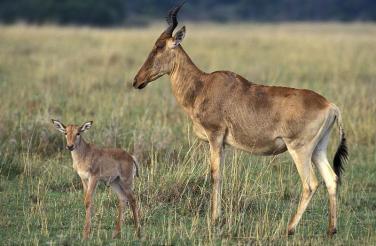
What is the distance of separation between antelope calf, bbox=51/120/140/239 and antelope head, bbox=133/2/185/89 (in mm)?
1227

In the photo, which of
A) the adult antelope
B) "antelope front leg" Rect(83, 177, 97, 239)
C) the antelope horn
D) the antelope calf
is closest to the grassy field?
"antelope front leg" Rect(83, 177, 97, 239)

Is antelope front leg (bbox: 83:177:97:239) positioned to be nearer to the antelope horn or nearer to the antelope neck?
the antelope neck

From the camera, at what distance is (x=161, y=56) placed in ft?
27.9

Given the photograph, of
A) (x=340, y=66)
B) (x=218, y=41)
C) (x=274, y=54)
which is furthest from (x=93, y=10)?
(x=340, y=66)

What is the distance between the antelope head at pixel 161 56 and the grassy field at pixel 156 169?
105cm

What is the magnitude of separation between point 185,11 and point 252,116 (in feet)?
184

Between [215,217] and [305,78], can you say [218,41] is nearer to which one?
[305,78]

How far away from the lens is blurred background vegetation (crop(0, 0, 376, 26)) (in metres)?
45.7

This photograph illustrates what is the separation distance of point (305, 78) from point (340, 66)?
2.08 metres

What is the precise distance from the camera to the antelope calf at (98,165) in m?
7.32

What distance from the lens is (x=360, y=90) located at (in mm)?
16516

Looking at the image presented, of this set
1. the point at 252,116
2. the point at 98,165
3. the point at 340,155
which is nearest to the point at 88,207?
the point at 98,165

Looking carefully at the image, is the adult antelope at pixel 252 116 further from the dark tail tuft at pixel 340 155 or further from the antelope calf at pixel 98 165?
the antelope calf at pixel 98 165

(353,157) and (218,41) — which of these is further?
(218,41)
